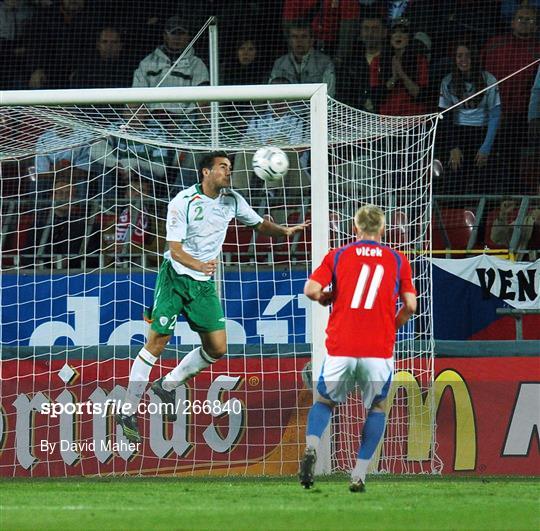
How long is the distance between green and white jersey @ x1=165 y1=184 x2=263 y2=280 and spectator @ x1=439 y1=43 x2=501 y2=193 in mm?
3755

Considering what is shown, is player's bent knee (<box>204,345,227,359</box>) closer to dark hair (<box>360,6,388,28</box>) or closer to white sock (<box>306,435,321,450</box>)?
white sock (<box>306,435,321,450</box>)

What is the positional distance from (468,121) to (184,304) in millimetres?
4777

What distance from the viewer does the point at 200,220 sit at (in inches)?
407

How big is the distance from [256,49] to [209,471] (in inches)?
220

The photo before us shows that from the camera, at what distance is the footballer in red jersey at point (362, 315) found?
26.0 ft

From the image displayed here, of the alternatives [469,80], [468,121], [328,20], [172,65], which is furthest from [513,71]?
[172,65]

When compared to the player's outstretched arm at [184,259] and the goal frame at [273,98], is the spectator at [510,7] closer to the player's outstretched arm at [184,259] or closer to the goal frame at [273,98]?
the goal frame at [273,98]

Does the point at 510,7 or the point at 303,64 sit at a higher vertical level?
the point at 510,7

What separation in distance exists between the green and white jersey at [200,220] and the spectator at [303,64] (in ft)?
12.2

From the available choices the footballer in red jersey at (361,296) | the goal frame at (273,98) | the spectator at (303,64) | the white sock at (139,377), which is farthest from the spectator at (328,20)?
the footballer in red jersey at (361,296)

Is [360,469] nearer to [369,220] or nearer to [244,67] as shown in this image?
[369,220]

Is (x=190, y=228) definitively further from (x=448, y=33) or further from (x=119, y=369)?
(x=448, y=33)

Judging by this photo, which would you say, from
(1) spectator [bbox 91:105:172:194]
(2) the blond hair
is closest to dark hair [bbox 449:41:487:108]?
(1) spectator [bbox 91:105:172:194]

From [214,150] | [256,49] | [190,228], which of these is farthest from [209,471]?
[256,49]
